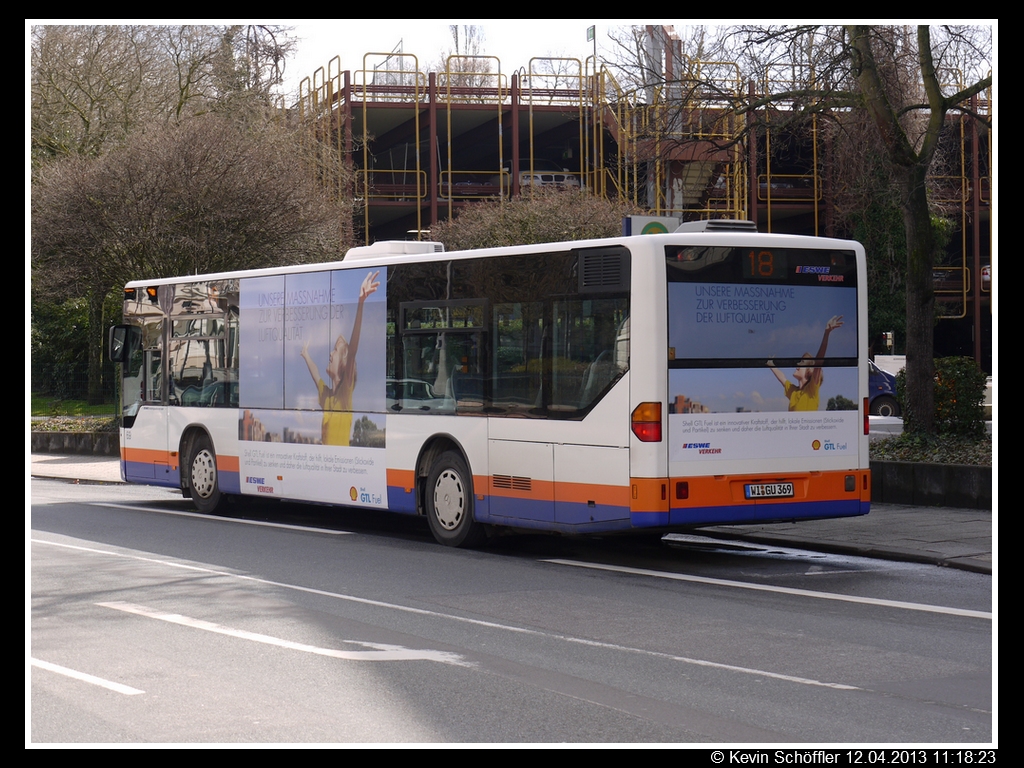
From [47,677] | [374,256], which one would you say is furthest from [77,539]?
[47,677]

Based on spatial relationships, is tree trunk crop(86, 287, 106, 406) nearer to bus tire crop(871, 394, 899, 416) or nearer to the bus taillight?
bus tire crop(871, 394, 899, 416)

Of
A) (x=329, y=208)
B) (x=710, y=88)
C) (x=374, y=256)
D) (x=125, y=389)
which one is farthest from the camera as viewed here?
(x=329, y=208)

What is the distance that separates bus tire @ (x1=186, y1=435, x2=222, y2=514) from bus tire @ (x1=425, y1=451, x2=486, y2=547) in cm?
429

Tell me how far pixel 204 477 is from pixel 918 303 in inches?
376

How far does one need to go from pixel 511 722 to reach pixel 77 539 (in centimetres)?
894

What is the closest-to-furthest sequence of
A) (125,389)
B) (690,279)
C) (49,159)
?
(690,279)
(125,389)
(49,159)

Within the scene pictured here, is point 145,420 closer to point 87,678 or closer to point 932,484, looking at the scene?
point 932,484

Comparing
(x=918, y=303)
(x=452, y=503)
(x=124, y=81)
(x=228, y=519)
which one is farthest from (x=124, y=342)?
(x=124, y=81)

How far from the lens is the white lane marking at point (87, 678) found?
22.8 ft

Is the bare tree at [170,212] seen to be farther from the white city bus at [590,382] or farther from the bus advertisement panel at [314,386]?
the white city bus at [590,382]

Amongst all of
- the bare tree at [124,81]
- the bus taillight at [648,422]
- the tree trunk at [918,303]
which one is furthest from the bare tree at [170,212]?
the bus taillight at [648,422]

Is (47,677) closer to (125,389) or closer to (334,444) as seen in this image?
(334,444)

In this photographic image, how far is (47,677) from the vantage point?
7285mm

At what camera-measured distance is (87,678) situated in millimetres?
7254
